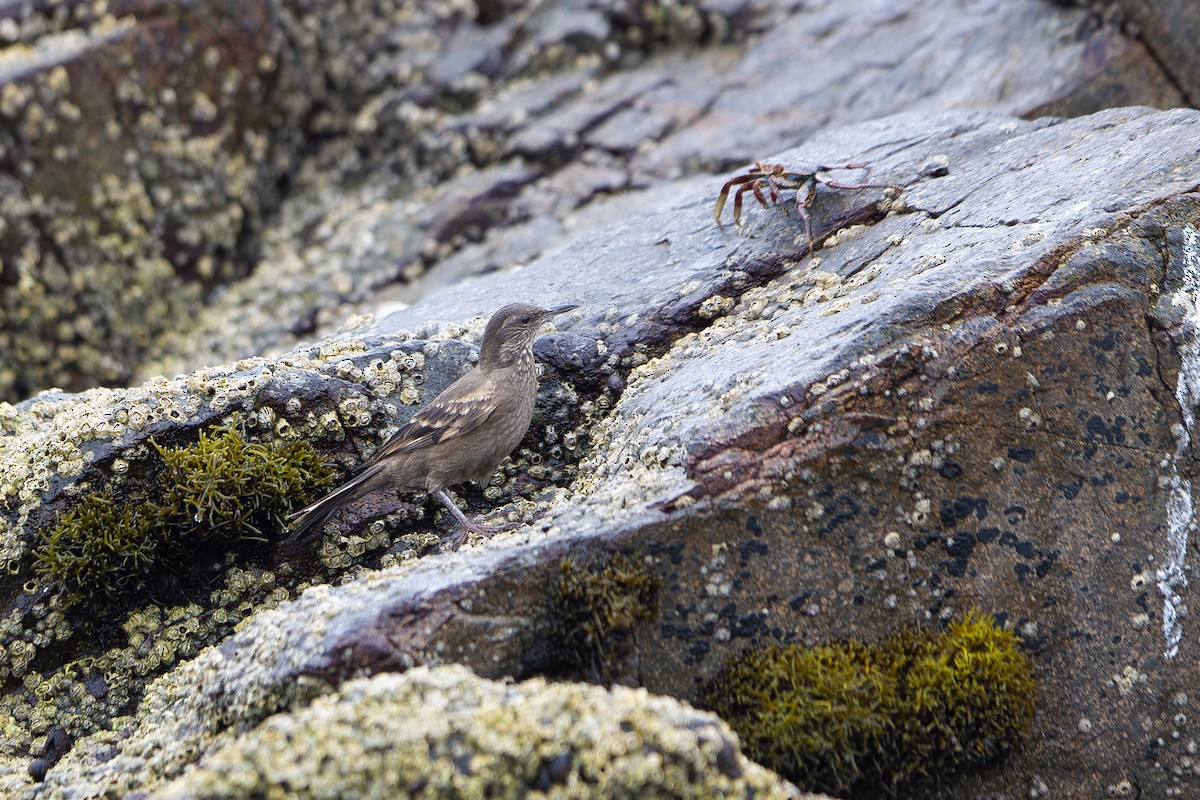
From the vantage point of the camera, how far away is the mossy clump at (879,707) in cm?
476

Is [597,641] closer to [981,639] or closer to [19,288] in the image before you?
[981,639]

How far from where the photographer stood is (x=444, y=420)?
6.81m

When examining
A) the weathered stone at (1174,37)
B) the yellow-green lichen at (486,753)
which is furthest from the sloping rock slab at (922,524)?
the weathered stone at (1174,37)

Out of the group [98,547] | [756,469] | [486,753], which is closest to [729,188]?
[756,469]

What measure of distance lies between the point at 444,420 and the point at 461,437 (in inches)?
8.1

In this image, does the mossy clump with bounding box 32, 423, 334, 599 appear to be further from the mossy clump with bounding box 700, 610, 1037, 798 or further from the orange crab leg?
the orange crab leg

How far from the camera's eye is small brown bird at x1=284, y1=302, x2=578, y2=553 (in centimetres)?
636

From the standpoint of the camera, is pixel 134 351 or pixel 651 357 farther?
pixel 134 351

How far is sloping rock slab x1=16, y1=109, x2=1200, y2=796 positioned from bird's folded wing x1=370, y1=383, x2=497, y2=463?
1172 millimetres

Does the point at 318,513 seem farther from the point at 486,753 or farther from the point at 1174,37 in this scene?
the point at 1174,37

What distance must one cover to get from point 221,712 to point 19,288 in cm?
803

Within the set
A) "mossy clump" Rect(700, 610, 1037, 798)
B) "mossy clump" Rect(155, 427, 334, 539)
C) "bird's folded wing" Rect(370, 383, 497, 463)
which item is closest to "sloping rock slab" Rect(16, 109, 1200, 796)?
"mossy clump" Rect(700, 610, 1037, 798)

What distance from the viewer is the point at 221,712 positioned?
506 centimetres

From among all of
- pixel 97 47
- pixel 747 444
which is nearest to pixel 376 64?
pixel 97 47
